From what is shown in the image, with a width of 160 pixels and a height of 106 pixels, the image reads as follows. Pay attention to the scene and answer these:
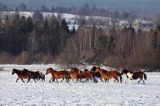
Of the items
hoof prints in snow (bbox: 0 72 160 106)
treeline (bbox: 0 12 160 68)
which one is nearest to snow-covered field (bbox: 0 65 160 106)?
hoof prints in snow (bbox: 0 72 160 106)

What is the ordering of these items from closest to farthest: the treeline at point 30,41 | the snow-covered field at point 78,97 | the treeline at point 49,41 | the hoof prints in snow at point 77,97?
the snow-covered field at point 78,97 < the hoof prints in snow at point 77,97 < the treeline at point 49,41 < the treeline at point 30,41

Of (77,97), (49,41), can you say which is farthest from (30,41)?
(77,97)

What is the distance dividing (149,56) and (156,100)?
4727cm

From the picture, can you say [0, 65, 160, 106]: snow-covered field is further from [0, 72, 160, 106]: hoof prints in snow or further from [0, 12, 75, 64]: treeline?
[0, 12, 75, 64]: treeline

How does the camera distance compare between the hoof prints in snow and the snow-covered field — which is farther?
the hoof prints in snow

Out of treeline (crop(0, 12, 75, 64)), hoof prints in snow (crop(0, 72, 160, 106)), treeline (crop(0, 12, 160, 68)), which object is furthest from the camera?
treeline (crop(0, 12, 75, 64))

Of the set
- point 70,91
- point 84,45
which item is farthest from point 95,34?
point 70,91

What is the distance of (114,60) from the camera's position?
70750 millimetres

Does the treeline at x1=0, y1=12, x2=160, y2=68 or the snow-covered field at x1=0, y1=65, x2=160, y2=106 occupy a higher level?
the snow-covered field at x1=0, y1=65, x2=160, y2=106

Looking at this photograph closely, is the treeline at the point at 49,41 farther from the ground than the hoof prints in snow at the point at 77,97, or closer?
closer

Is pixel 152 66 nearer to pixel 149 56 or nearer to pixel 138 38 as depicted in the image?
pixel 149 56

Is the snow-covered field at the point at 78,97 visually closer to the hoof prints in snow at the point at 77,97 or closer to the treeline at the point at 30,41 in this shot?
the hoof prints in snow at the point at 77,97

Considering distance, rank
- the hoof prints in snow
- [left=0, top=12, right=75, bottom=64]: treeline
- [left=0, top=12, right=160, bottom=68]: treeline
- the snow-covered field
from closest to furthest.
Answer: the snow-covered field, the hoof prints in snow, [left=0, top=12, right=160, bottom=68]: treeline, [left=0, top=12, right=75, bottom=64]: treeline

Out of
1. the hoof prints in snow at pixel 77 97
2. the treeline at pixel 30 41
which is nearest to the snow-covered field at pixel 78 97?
the hoof prints in snow at pixel 77 97
